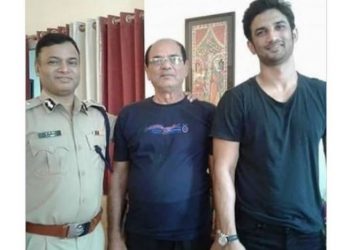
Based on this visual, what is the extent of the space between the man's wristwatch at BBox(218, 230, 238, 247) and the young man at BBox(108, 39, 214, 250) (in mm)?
72

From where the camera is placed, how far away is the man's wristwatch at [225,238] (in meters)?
0.77

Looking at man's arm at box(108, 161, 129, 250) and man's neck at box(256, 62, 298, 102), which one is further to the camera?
man's arm at box(108, 161, 129, 250)

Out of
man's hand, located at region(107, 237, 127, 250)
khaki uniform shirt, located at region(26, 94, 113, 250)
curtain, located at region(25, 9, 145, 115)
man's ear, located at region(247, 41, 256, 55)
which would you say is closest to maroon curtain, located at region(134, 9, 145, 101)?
curtain, located at region(25, 9, 145, 115)

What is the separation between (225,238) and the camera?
2.53 ft

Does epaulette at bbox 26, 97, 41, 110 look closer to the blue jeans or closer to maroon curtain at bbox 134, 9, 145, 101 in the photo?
maroon curtain at bbox 134, 9, 145, 101

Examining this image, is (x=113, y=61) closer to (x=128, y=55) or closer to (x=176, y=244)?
(x=128, y=55)

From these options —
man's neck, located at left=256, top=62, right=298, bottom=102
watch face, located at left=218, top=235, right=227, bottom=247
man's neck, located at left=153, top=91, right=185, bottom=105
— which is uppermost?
man's neck, located at left=256, top=62, right=298, bottom=102

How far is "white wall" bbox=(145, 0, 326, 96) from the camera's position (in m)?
0.70

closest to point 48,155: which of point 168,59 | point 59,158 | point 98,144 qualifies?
point 59,158

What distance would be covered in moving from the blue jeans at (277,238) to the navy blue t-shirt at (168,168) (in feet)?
0.39

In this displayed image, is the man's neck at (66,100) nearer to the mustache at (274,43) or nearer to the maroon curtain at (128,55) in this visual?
the maroon curtain at (128,55)

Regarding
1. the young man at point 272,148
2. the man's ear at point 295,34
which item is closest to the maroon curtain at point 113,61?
the young man at point 272,148
